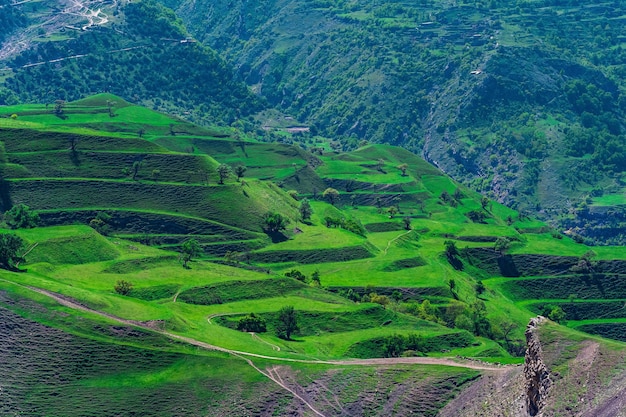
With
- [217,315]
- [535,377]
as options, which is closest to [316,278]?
[217,315]

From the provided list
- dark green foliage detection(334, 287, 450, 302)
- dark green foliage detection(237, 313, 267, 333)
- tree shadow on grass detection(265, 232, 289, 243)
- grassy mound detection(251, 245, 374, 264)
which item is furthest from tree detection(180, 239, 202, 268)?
dark green foliage detection(237, 313, 267, 333)

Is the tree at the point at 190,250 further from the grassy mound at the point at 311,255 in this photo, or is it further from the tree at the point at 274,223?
the tree at the point at 274,223

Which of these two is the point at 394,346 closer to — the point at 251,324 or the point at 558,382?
the point at 251,324

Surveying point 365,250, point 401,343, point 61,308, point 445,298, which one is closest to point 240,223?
point 365,250

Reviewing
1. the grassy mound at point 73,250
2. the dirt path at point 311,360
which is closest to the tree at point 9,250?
the grassy mound at point 73,250

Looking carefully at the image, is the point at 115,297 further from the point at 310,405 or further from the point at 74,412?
the point at 310,405

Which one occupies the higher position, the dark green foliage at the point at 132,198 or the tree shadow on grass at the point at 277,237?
the dark green foliage at the point at 132,198
